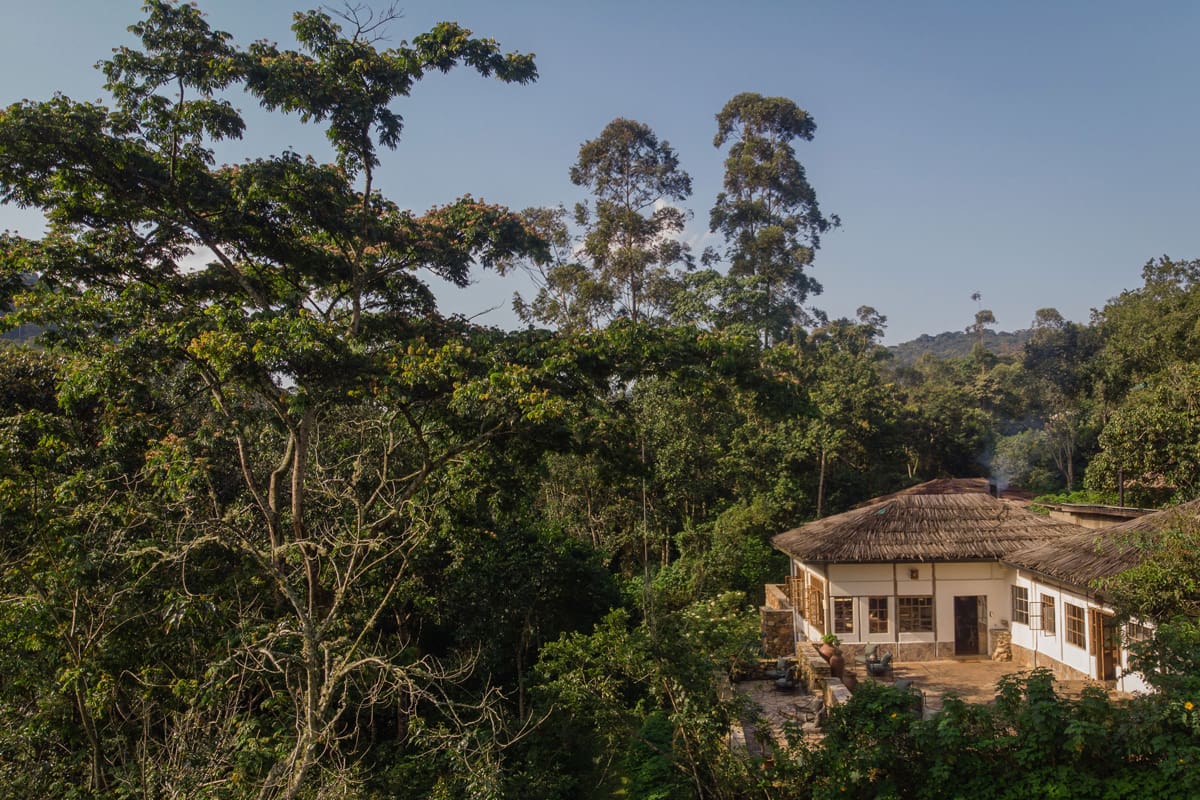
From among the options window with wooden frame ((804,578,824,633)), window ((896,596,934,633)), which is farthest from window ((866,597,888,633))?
window with wooden frame ((804,578,824,633))

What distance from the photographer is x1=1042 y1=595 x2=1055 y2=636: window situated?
13.6m

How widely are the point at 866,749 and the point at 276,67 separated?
10057mm

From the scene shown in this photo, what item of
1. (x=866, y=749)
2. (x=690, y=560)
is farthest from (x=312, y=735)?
(x=690, y=560)

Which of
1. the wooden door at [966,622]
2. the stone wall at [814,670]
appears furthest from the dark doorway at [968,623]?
the stone wall at [814,670]

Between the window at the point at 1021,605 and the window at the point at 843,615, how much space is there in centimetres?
296

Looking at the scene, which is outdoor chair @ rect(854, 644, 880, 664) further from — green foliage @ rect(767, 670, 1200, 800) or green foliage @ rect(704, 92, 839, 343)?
green foliage @ rect(704, 92, 839, 343)

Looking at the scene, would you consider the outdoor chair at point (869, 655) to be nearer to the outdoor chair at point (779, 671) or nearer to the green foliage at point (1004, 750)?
the outdoor chair at point (779, 671)

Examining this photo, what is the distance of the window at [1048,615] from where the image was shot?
13578 mm

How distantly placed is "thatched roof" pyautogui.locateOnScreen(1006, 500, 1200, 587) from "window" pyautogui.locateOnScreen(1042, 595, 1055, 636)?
2.54 feet

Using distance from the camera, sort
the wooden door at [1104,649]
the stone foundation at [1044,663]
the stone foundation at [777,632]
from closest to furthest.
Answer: the wooden door at [1104,649], the stone foundation at [1044,663], the stone foundation at [777,632]

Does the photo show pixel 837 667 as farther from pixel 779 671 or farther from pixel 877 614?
pixel 877 614

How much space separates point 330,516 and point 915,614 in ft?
36.6

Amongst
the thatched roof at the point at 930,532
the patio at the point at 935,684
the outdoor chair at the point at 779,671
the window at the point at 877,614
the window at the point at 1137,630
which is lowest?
the patio at the point at 935,684

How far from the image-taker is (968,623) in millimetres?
15344
